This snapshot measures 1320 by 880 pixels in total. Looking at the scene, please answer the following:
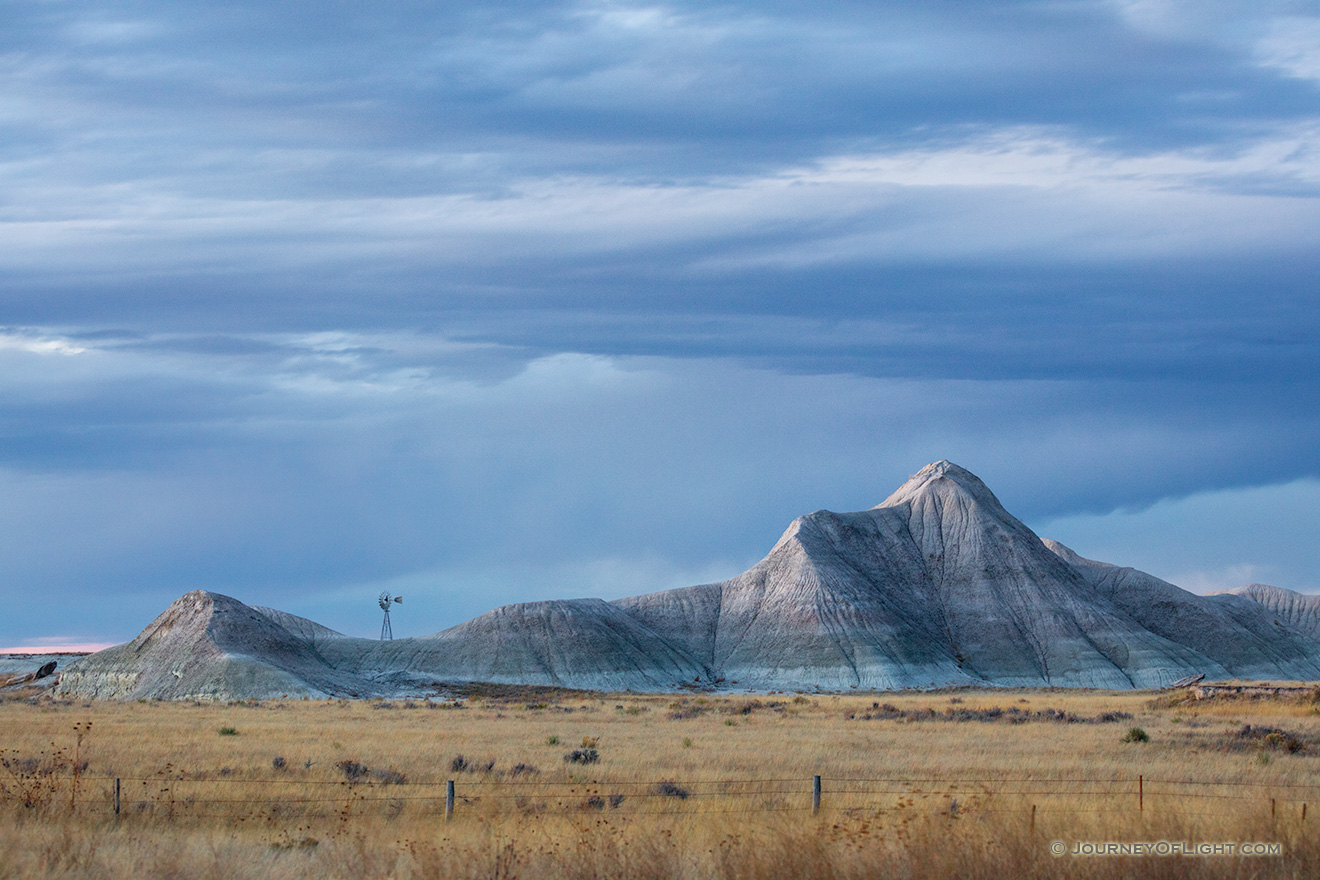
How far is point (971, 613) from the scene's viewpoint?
133m

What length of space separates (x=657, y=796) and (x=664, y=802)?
0.74m

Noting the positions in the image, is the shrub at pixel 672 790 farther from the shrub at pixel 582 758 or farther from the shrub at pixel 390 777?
the shrub at pixel 582 758

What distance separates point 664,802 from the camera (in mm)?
19625

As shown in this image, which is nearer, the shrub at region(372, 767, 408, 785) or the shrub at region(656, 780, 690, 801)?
the shrub at region(656, 780, 690, 801)

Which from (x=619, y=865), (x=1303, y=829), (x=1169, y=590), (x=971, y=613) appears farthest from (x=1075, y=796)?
(x=1169, y=590)

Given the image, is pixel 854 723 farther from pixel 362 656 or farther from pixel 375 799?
Result: pixel 362 656

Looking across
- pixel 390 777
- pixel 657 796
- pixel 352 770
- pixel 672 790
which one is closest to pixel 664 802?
pixel 657 796

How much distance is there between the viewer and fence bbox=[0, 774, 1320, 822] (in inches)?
707

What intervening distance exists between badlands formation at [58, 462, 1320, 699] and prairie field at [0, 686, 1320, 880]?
59.1m

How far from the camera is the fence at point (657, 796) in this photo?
17969 millimetres

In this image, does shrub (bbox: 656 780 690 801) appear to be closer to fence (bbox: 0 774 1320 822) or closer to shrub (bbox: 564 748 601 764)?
fence (bbox: 0 774 1320 822)

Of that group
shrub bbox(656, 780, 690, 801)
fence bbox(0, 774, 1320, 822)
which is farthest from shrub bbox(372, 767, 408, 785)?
shrub bbox(656, 780, 690, 801)

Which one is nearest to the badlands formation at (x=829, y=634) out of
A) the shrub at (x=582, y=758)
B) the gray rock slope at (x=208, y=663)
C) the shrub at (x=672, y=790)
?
the gray rock slope at (x=208, y=663)

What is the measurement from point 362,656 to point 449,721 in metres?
71.7
